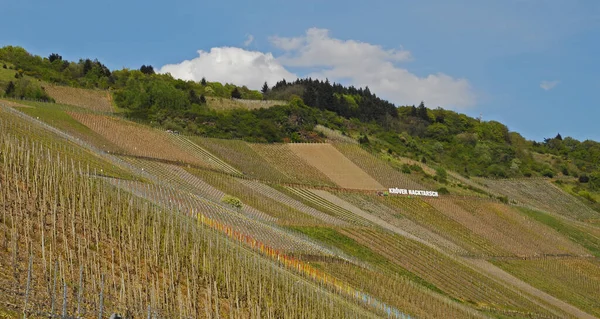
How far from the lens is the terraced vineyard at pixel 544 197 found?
108688 mm

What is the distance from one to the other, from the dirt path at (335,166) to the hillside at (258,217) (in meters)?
0.46

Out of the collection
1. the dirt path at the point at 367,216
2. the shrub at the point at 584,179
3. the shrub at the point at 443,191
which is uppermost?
the shrub at the point at 584,179

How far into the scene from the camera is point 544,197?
390 feet

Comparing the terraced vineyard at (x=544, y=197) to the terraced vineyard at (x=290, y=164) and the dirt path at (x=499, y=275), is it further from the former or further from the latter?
the dirt path at (x=499, y=275)

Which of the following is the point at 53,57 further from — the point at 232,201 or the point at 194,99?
the point at 232,201

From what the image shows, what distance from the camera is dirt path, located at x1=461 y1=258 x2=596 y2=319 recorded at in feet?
172

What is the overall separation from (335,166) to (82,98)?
41672 millimetres

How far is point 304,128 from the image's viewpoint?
11812 cm

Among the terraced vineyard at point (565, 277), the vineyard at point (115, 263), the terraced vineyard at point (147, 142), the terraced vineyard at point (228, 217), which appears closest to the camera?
the vineyard at point (115, 263)

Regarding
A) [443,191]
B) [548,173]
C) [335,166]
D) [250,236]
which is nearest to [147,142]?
[335,166]

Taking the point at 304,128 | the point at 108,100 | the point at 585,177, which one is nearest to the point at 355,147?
the point at 304,128

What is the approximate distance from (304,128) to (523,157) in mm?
65244

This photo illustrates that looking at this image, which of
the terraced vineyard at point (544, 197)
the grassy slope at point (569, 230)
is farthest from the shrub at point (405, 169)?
the terraced vineyard at point (544, 197)

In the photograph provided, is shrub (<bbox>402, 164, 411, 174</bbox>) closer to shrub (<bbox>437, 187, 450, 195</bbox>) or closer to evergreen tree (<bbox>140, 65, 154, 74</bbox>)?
shrub (<bbox>437, 187, 450, 195</bbox>)
